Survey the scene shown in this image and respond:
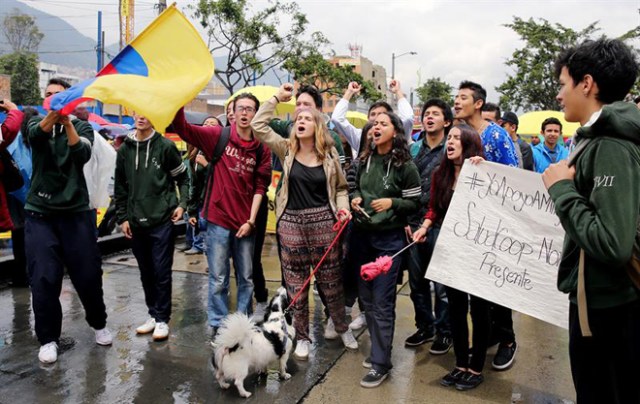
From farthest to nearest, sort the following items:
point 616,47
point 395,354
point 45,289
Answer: point 395,354 < point 45,289 < point 616,47

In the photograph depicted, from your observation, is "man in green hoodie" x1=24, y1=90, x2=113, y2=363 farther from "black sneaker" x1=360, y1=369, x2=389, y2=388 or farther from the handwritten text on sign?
the handwritten text on sign

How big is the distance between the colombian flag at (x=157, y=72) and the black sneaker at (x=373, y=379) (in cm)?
231

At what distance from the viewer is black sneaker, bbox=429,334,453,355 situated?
14.6 ft

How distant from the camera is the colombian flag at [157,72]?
3531 millimetres

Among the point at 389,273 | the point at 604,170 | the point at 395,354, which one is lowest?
the point at 395,354

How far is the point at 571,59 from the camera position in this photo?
2158 millimetres

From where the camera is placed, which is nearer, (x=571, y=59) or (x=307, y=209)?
(x=571, y=59)

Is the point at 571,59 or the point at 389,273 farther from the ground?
the point at 571,59

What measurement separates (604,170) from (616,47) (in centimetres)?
52

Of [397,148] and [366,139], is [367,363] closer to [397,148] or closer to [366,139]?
[397,148]

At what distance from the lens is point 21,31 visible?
71.7 meters

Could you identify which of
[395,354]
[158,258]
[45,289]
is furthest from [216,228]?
[395,354]

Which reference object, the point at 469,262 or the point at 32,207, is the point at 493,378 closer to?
the point at 469,262

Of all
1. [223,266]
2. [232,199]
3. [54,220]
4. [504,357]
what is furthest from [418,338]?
[54,220]
